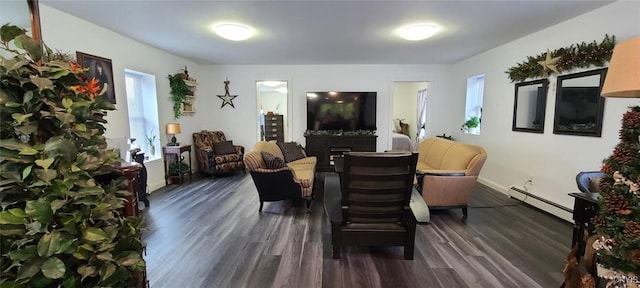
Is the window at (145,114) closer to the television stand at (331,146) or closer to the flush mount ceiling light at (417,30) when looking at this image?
the television stand at (331,146)

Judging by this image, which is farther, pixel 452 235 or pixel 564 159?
pixel 564 159

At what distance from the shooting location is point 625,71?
119 cm

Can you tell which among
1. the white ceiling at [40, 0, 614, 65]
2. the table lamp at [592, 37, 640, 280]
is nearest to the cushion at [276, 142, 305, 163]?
the white ceiling at [40, 0, 614, 65]

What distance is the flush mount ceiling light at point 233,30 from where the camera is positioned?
3.36 metres

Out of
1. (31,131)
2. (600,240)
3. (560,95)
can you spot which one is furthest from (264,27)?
(560,95)

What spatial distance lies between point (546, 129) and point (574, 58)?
0.95m

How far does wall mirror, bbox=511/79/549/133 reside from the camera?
12.1 ft

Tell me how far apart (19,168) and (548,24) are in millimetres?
5053

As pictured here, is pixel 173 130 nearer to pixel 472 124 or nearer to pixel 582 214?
pixel 582 214

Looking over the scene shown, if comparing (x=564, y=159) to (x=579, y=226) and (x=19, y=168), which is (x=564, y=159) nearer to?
(x=579, y=226)

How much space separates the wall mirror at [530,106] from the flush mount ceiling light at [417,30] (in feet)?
5.61

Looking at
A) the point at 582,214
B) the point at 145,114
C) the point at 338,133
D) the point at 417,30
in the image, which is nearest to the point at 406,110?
the point at 338,133

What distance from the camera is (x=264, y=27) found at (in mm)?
3504

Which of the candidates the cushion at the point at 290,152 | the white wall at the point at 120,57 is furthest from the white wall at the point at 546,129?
the white wall at the point at 120,57
